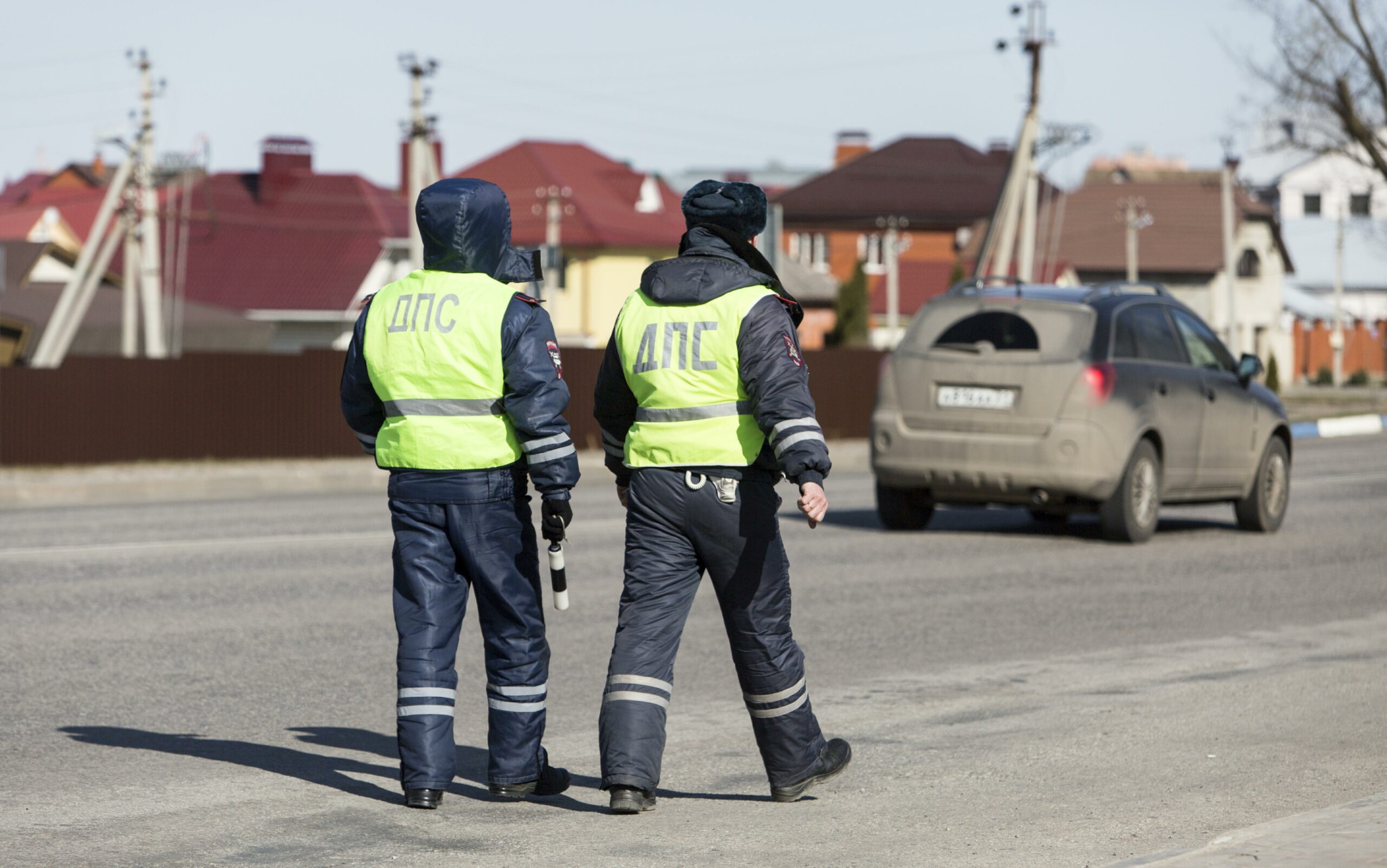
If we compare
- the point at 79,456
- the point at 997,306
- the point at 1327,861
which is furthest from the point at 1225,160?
the point at 1327,861

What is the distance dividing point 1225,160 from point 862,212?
38.5m

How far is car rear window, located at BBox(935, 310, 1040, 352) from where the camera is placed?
40.9 ft

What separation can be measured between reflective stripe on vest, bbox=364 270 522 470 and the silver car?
Answer: 25.0 feet

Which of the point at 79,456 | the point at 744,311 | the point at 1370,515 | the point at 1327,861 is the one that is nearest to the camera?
the point at 1327,861

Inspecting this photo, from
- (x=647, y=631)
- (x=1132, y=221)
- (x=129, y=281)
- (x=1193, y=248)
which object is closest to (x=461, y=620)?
(x=647, y=631)

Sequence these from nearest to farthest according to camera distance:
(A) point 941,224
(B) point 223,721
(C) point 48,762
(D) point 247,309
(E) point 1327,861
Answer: (E) point 1327,861 < (C) point 48,762 < (B) point 223,721 < (D) point 247,309 < (A) point 941,224

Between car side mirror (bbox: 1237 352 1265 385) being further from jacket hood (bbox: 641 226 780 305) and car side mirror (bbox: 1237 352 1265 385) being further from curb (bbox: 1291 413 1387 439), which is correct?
curb (bbox: 1291 413 1387 439)

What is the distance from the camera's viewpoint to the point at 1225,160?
50.6m

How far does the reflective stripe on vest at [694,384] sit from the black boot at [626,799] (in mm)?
902

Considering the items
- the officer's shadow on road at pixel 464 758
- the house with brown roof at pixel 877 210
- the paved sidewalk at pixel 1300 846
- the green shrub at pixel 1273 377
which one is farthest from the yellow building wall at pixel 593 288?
the paved sidewalk at pixel 1300 846

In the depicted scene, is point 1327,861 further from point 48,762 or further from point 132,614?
point 132,614

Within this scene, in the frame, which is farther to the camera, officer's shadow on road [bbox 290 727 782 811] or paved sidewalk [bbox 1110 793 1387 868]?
officer's shadow on road [bbox 290 727 782 811]

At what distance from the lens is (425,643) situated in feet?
16.7

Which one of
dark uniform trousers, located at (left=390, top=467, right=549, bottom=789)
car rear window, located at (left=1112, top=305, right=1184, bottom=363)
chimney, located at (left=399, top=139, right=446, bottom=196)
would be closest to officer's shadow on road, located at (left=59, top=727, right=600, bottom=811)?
dark uniform trousers, located at (left=390, top=467, right=549, bottom=789)
